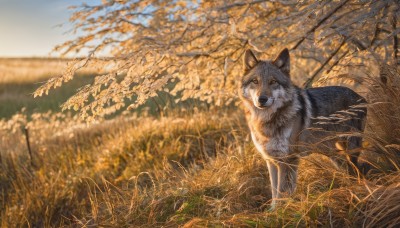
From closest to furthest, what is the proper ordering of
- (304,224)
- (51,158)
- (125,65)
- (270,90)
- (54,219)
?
(304,224)
(270,90)
(125,65)
(54,219)
(51,158)

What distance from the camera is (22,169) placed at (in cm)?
956

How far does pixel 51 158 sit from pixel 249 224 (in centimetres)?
727

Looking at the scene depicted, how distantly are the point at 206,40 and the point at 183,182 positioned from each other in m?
3.02

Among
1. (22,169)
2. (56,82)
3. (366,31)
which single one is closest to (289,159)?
(366,31)

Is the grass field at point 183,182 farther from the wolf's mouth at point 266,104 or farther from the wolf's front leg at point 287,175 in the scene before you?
the wolf's mouth at point 266,104

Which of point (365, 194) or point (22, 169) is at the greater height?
point (365, 194)

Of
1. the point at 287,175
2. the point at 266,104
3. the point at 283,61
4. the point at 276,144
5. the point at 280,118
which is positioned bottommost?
the point at 287,175

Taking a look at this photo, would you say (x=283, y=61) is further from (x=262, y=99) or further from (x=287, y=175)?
(x=287, y=175)

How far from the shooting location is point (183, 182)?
19.1 ft

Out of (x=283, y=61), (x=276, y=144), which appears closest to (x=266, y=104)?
(x=276, y=144)

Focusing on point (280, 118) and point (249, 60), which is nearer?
point (280, 118)

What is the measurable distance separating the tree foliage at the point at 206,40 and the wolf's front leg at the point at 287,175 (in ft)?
5.73

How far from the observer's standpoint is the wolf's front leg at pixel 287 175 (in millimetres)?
4871

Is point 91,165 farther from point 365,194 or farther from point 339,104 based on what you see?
point 365,194
